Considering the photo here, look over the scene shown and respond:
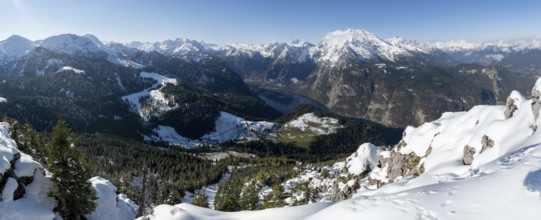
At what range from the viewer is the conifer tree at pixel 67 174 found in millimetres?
46500

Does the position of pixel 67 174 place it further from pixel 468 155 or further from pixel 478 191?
pixel 468 155

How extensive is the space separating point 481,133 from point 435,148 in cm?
1225

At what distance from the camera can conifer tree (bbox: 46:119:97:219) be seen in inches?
1831

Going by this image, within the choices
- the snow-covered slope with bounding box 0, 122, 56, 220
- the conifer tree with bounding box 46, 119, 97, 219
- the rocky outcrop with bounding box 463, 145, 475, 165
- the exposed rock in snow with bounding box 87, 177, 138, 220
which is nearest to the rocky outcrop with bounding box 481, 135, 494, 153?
the rocky outcrop with bounding box 463, 145, 475, 165

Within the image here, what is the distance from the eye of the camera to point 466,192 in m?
21.0

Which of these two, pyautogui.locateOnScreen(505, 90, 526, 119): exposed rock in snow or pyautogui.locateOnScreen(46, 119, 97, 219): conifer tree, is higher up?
pyautogui.locateOnScreen(505, 90, 526, 119): exposed rock in snow

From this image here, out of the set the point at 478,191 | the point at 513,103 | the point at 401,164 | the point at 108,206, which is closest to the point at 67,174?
the point at 108,206

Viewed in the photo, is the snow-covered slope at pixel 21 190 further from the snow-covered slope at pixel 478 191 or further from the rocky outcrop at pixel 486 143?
the rocky outcrop at pixel 486 143

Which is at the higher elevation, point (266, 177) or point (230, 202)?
point (230, 202)

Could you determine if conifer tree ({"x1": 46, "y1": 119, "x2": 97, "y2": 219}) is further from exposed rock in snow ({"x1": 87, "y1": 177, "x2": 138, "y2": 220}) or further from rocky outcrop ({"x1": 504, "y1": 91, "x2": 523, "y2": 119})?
rocky outcrop ({"x1": 504, "y1": 91, "x2": 523, "y2": 119})

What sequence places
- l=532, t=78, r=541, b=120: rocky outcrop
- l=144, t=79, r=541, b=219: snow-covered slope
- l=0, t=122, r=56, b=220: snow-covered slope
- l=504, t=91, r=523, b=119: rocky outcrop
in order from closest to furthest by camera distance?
l=144, t=79, r=541, b=219: snow-covered slope
l=0, t=122, r=56, b=220: snow-covered slope
l=532, t=78, r=541, b=120: rocky outcrop
l=504, t=91, r=523, b=119: rocky outcrop

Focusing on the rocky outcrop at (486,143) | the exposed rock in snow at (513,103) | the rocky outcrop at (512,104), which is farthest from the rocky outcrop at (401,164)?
the rocky outcrop at (486,143)

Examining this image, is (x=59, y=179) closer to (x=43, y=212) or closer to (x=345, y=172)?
(x=43, y=212)

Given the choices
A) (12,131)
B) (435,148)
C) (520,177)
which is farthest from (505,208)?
(12,131)
